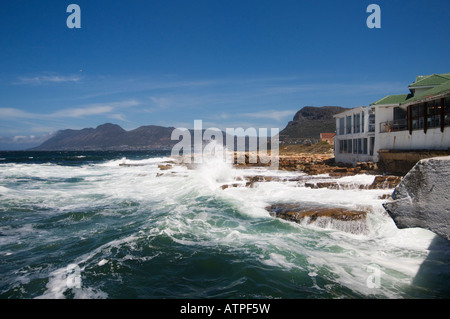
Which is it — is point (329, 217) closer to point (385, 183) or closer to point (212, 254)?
point (212, 254)

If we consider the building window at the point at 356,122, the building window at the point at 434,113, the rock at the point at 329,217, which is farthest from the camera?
the building window at the point at 356,122

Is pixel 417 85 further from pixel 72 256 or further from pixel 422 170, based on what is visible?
pixel 72 256

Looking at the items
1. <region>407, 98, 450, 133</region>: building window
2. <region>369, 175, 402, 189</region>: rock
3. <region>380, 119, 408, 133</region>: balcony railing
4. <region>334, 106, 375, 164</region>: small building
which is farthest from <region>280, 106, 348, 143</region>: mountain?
<region>369, 175, 402, 189</region>: rock

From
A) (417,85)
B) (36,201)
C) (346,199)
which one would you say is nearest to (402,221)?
(346,199)

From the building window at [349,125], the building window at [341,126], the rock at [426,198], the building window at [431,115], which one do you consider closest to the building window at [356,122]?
the building window at [349,125]

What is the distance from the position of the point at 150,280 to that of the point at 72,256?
9.24 feet

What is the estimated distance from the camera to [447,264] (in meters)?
6.79

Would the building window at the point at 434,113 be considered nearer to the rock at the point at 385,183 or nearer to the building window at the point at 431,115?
the building window at the point at 431,115

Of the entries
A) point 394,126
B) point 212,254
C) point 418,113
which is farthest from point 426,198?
point 394,126

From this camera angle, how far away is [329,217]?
32.3ft

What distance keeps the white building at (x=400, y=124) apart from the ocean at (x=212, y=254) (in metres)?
6.83

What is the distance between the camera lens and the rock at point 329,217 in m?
9.40

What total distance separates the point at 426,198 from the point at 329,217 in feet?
20.4
